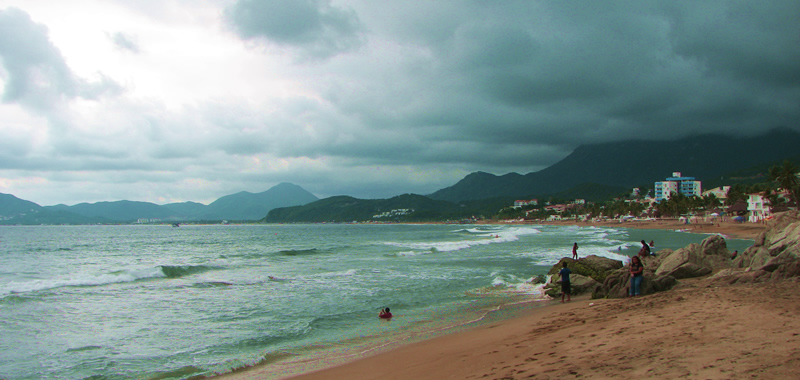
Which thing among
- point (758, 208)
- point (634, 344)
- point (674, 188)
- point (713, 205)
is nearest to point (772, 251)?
point (634, 344)

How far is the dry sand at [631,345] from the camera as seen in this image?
600cm

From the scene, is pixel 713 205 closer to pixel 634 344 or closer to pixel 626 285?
pixel 626 285

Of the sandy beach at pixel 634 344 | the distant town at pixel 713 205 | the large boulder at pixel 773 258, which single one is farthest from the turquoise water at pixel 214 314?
the distant town at pixel 713 205

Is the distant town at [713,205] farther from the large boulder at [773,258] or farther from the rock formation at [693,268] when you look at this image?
the rock formation at [693,268]

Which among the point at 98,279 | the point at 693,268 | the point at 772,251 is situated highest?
the point at 772,251

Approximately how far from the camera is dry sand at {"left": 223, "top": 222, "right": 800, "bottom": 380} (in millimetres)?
6004

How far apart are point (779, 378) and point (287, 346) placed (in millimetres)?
10308

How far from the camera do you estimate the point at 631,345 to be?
7.54 metres

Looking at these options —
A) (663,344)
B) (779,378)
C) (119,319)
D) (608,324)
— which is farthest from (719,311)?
(119,319)

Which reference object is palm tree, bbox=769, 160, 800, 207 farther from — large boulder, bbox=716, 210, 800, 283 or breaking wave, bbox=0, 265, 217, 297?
breaking wave, bbox=0, 265, 217, 297

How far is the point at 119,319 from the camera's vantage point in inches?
608

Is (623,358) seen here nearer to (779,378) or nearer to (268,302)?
(779,378)

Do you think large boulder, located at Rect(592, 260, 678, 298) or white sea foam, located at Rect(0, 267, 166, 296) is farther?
white sea foam, located at Rect(0, 267, 166, 296)

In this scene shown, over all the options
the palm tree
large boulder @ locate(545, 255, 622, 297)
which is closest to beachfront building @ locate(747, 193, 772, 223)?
the palm tree
